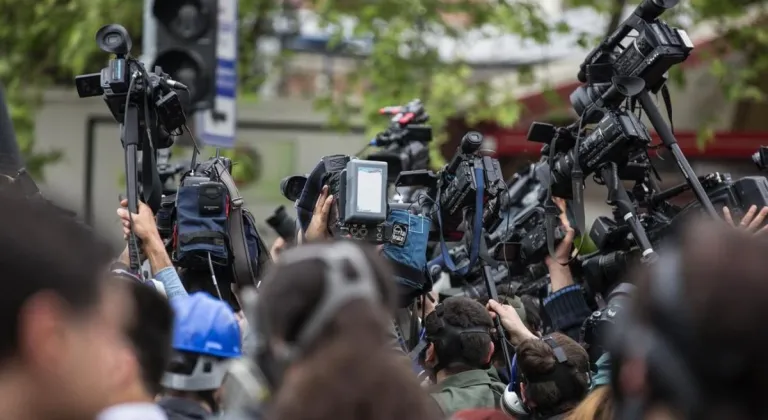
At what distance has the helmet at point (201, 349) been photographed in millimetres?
3061

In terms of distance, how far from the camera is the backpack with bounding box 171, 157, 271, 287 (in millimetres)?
4973

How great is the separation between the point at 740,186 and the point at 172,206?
7.93 feet

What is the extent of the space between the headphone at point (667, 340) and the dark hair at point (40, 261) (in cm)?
94

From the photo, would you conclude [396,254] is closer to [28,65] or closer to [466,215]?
[466,215]

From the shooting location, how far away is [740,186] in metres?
5.23

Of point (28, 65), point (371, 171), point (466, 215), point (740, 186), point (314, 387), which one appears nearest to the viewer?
point (314, 387)

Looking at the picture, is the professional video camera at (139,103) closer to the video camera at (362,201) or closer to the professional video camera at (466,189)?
the video camera at (362,201)

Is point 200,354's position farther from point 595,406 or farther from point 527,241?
point 527,241

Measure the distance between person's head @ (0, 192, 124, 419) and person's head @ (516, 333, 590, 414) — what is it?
2448 millimetres

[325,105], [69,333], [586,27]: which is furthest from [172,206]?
[586,27]

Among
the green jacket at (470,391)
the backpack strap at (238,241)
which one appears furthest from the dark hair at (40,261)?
the backpack strap at (238,241)

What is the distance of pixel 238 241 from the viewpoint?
5180mm

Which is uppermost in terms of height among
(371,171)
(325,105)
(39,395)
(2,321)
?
(325,105)

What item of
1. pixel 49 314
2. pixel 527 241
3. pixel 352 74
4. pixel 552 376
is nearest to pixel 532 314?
pixel 527 241
